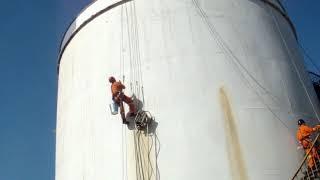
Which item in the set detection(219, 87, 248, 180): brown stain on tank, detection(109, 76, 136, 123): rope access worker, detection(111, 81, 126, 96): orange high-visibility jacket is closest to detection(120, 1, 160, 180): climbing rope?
detection(109, 76, 136, 123): rope access worker

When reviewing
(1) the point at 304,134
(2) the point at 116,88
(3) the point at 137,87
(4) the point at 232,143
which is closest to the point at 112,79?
(2) the point at 116,88

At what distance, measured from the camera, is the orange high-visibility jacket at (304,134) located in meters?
9.71

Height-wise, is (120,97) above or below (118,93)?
below

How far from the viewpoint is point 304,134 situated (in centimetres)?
977

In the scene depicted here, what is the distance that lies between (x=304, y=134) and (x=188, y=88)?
2745 millimetres

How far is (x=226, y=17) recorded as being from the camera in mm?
11414

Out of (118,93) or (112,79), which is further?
(112,79)

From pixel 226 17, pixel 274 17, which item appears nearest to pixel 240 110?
pixel 226 17

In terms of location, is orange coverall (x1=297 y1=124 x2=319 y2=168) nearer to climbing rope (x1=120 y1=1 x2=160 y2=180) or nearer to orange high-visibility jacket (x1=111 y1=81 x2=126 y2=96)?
climbing rope (x1=120 y1=1 x2=160 y2=180)

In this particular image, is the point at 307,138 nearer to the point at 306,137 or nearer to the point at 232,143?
the point at 306,137

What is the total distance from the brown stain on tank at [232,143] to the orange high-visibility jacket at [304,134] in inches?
55.2

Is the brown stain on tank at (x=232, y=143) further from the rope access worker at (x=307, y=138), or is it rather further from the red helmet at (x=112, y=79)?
the red helmet at (x=112, y=79)

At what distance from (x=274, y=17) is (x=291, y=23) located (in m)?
1.41

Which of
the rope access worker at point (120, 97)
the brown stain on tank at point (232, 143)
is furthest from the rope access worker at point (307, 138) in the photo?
the rope access worker at point (120, 97)
